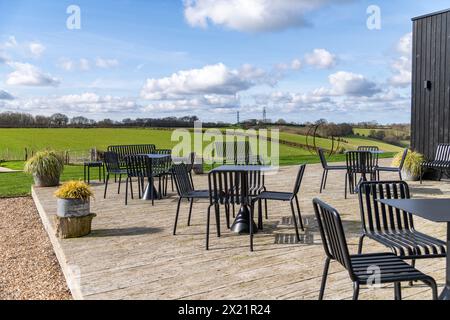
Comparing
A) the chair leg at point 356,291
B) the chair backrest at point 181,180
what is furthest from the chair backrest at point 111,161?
the chair leg at point 356,291

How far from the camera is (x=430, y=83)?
9.26 metres

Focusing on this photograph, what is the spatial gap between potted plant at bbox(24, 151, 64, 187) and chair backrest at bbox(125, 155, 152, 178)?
2968 millimetres

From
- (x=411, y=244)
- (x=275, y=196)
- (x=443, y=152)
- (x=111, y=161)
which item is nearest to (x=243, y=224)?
(x=275, y=196)

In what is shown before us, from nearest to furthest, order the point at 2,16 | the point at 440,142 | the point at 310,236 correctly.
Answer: the point at 310,236, the point at 2,16, the point at 440,142

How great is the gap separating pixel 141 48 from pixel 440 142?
271 inches

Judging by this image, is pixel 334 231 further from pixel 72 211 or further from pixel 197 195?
pixel 72 211

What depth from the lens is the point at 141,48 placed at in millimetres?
8078

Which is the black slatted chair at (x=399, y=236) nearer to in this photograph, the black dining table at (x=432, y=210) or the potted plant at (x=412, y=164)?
the black dining table at (x=432, y=210)

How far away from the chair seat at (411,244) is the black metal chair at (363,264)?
0.21 m

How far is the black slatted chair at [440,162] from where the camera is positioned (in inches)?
333

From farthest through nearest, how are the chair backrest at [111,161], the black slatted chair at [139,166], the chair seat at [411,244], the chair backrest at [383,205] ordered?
the chair backrest at [111,161], the black slatted chair at [139,166], the chair backrest at [383,205], the chair seat at [411,244]
